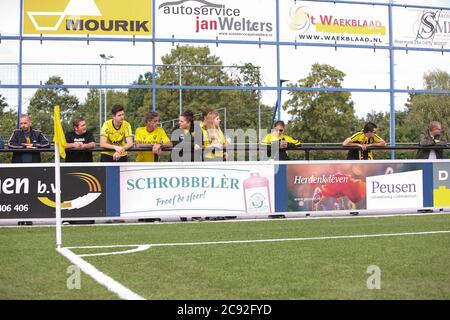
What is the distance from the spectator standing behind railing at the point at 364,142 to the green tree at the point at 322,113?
13.9 metres

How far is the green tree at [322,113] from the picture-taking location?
97.3 feet

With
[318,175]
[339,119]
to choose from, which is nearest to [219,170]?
[318,175]

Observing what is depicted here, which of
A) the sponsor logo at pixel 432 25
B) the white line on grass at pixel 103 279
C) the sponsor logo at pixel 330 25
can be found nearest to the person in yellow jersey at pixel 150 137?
the white line on grass at pixel 103 279

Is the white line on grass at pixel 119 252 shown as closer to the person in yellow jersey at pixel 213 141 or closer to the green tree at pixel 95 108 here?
the person in yellow jersey at pixel 213 141

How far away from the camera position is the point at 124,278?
5883 mm

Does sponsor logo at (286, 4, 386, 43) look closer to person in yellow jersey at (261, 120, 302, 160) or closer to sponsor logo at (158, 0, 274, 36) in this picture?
sponsor logo at (158, 0, 274, 36)

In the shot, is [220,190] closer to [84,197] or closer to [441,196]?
[84,197]

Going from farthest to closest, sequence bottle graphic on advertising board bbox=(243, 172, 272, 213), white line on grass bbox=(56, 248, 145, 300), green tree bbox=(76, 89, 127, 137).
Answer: green tree bbox=(76, 89, 127, 137) → bottle graphic on advertising board bbox=(243, 172, 272, 213) → white line on grass bbox=(56, 248, 145, 300)

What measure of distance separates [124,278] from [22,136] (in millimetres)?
7979

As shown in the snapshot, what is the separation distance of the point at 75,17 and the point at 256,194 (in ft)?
23.3

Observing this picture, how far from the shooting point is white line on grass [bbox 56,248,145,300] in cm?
500

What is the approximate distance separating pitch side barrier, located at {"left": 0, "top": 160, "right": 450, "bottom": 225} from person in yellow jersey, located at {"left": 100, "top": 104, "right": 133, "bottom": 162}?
30 cm

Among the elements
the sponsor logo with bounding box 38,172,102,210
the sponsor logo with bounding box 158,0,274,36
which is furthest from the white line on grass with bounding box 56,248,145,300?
the sponsor logo with bounding box 158,0,274,36

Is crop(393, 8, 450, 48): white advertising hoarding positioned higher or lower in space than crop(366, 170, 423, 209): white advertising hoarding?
higher
